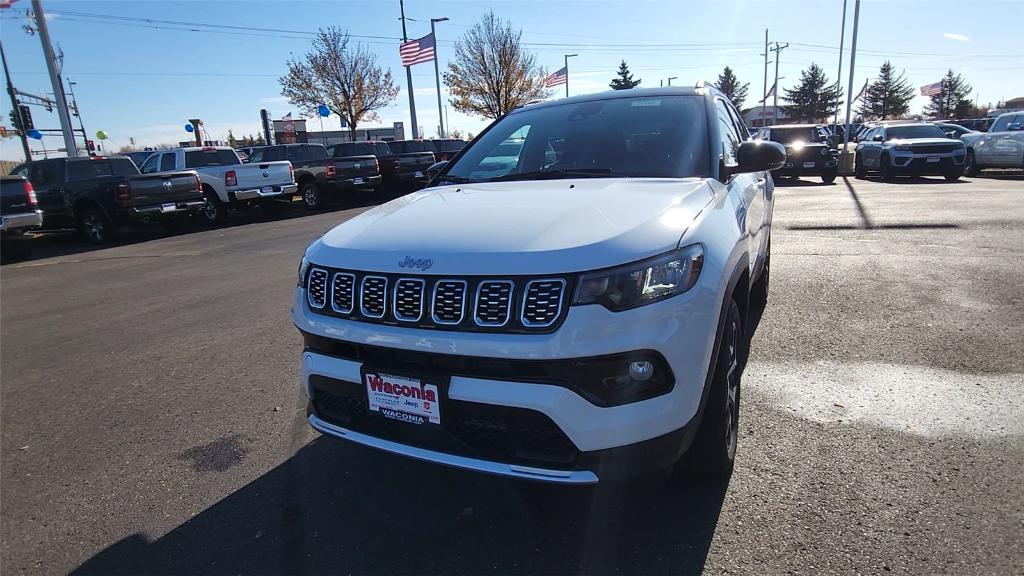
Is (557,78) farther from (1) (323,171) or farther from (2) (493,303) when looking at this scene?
(2) (493,303)

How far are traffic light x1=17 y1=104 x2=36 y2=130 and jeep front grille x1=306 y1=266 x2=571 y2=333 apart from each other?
32838 millimetres

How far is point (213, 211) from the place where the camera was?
1509 cm

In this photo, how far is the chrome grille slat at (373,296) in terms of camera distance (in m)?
2.32

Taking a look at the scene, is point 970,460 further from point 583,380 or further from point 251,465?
point 251,465

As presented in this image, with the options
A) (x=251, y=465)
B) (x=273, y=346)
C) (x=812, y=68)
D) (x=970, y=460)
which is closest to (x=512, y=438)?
(x=251, y=465)

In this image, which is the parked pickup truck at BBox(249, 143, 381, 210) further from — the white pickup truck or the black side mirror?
the black side mirror

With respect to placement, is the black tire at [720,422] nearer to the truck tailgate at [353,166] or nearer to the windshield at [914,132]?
the truck tailgate at [353,166]

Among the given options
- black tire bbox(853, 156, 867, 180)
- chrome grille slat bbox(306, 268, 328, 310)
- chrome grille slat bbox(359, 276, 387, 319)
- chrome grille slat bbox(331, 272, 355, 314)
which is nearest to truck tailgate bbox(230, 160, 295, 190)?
Answer: chrome grille slat bbox(306, 268, 328, 310)

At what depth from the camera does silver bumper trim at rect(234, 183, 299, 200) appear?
1491 centimetres

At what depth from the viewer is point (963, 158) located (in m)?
16.2

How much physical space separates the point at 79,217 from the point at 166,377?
37.2 ft

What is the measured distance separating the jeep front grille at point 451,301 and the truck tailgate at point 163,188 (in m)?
12.6

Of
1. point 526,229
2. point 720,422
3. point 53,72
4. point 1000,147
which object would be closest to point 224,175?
point 53,72

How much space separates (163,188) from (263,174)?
2.62 metres
